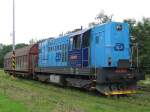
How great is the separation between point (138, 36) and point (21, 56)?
11811mm

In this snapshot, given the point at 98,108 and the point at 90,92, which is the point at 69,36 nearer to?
the point at 90,92

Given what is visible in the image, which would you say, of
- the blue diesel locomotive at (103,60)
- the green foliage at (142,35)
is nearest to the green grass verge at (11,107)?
the blue diesel locomotive at (103,60)

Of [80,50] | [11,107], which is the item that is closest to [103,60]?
[80,50]

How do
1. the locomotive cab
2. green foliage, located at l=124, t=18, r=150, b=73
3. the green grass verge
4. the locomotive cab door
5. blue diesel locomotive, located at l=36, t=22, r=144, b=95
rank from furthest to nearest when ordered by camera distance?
green foliage, located at l=124, t=18, r=150, b=73 → the locomotive cab door → blue diesel locomotive, located at l=36, t=22, r=144, b=95 → the locomotive cab → the green grass verge

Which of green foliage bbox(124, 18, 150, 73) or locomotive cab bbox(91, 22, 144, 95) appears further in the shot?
green foliage bbox(124, 18, 150, 73)

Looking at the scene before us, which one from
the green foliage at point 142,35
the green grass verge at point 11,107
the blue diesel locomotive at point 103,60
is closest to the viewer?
the green grass verge at point 11,107

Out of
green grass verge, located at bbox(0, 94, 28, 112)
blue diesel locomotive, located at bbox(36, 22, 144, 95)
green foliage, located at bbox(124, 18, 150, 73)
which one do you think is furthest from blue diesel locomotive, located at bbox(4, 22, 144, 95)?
green foliage, located at bbox(124, 18, 150, 73)

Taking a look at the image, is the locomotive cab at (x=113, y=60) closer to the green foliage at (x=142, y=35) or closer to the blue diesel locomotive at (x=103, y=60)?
the blue diesel locomotive at (x=103, y=60)

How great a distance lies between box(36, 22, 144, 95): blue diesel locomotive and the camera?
1798 centimetres

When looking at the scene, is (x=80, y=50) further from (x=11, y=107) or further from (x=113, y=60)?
(x=11, y=107)

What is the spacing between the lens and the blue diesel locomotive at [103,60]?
17984 millimetres

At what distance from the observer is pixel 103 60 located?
18484mm

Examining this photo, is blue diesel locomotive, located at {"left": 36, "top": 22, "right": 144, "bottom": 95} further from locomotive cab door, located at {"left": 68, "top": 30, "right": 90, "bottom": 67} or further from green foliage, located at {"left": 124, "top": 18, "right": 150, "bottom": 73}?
green foliage, located at {"left": 124, "top": 18, "right": 150, "bottom": 73}

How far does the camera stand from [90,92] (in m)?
20.9
